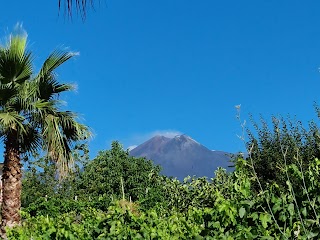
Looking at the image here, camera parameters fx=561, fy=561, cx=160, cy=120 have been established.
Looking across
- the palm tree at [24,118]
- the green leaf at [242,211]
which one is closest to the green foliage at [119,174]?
the palm tree at [24,118]

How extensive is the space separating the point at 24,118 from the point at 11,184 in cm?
173

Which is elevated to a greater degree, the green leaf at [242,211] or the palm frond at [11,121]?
the palm frond at [11,121]

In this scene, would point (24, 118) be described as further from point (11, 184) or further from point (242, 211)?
point (242, 211)

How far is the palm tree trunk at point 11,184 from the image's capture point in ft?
45.2

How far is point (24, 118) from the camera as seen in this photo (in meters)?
14.5

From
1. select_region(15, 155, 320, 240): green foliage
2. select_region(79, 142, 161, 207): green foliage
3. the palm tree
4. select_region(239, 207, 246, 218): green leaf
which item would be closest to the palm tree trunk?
the palm tree

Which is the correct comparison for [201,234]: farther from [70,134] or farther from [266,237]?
[70,134]

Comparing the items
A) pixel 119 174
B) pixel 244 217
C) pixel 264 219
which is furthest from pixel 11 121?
pixel 119 174

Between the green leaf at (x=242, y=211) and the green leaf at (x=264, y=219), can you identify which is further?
the green leaf at (x=242, y=211)

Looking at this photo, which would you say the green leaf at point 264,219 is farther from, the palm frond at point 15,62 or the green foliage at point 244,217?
the palm frond at point 15,62

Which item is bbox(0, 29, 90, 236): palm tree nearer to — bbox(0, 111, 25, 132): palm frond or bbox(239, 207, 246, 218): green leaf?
bbox(0, 111, 25, 132): palm frond

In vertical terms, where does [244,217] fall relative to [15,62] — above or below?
below

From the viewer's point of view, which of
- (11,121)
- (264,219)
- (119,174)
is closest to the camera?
(264,219)

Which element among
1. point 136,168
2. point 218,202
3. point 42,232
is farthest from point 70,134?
point 136,168
